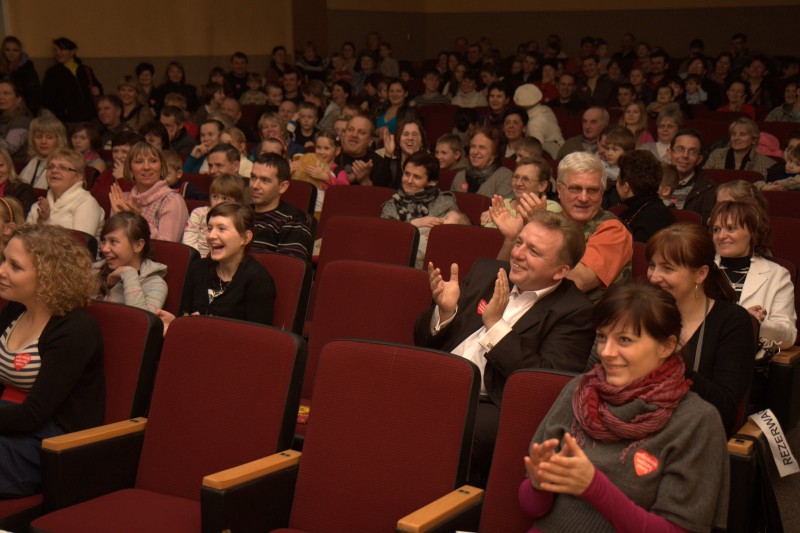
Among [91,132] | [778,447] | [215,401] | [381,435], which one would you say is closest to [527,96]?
[91,132]

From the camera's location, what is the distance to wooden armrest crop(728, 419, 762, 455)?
7.20 feet

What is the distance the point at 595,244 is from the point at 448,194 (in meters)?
1.55

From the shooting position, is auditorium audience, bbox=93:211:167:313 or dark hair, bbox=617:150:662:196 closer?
auditorium audience, bbox=93:211:167:313

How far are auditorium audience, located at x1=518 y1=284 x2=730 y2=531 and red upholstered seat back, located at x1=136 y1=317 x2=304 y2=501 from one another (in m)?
0.70

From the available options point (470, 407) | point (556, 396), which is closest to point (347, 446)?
point (470, 407)

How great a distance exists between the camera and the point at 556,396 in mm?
2072

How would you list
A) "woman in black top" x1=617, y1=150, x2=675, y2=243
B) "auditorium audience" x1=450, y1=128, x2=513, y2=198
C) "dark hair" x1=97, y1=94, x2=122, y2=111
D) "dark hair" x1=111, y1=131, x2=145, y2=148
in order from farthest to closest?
"dark hair" x1=97, y1=94, x2=122, y2=111 → "dark hair" x1=111, y1=131, x2=145, y2=148 → "auditorium audience" x1=450, y1=128, x2=513, y2=198 → "woman in black top" x1=617, y1=150, x2=675, y2=243

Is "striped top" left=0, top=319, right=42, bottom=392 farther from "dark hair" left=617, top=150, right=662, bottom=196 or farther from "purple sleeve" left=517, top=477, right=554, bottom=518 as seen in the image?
"dark hair" left=617, top=150, right=662, bottom=196

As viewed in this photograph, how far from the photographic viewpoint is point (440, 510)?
1981 millimetres

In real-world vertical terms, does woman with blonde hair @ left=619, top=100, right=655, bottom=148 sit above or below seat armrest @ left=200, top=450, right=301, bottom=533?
above

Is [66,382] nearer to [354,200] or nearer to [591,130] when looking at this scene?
[354,200]

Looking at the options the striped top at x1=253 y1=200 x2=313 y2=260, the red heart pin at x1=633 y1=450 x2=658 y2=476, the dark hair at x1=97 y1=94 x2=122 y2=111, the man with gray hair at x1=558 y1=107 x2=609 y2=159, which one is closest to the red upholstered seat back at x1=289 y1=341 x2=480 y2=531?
the red heart pin at x1=633 y1=450 x2=658 y2=476

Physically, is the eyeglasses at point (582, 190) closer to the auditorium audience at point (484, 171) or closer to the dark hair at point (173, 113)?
the auditorium audience at point (484, 171)

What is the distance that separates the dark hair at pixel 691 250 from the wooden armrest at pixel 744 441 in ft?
1.16
